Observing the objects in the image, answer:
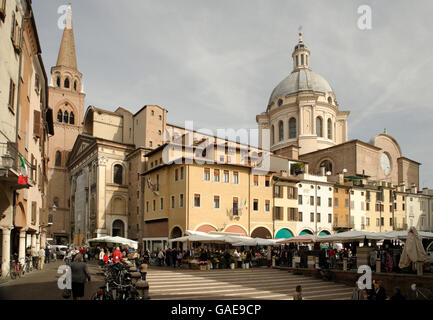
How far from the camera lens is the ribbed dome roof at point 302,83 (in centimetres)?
7406

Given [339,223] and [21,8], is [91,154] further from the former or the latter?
[21,8]

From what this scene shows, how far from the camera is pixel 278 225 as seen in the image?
42.0 metres

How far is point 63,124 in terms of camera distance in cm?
7369

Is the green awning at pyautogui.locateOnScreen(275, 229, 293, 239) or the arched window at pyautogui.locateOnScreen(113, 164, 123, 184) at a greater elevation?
the arched window at pyautogui.locateOnScreen(113, 164, 123, 184)

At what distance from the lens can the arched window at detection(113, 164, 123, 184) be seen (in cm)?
5359

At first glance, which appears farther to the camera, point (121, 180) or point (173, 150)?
point (121, 180)

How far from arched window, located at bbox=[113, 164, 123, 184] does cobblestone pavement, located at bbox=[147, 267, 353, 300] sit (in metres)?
30.9

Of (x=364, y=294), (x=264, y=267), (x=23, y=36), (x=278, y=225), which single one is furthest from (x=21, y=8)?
(x=278, y=225)

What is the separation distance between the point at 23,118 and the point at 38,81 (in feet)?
22.0

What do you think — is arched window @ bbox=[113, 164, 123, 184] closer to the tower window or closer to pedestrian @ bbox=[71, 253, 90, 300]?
the tower window

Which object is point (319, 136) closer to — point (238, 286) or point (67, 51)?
point (67, 51)

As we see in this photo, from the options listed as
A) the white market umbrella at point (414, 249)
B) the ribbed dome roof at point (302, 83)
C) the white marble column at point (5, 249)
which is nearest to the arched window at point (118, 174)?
the white marble column at point (5, 249)

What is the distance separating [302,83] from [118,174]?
3941 cm

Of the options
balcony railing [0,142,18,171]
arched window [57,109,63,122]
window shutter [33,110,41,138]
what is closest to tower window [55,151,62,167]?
arched window [57,109,63,122]
